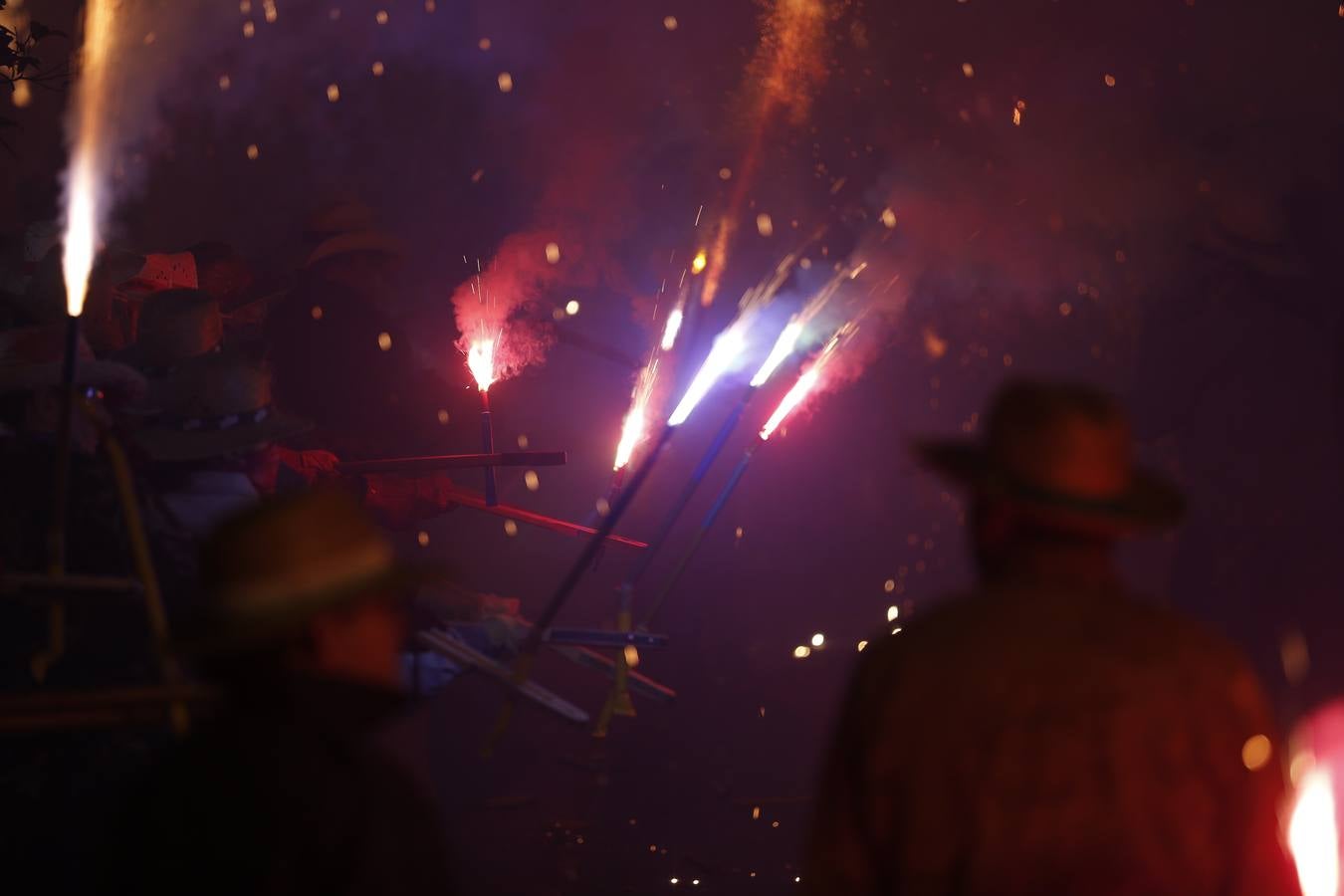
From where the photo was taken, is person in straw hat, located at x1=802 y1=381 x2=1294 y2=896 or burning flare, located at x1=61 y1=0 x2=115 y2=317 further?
burning flare, located at x1=61 y1=0 x2=115 y2=317

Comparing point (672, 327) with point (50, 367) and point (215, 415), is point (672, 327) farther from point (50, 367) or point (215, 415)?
point (50, 367)

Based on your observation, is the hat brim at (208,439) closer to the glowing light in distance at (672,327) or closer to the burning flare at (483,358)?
the burning flare at (483,358)

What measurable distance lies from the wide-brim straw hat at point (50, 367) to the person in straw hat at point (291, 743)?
533 centimetres

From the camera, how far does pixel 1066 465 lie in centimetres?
249

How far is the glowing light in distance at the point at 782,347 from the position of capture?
8.83 meters

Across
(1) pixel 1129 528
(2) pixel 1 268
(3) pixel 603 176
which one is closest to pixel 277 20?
(3) pixel 603 176

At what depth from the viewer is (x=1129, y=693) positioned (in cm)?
235

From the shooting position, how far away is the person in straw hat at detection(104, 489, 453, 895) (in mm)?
2041

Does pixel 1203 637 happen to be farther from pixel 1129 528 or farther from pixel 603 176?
pixel 603 176

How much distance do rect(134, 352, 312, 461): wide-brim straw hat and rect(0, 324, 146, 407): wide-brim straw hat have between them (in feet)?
1.24

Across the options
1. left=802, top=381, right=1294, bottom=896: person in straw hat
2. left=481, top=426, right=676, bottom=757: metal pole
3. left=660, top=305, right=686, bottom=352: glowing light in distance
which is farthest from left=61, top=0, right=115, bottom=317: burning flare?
left=660, top=305, right=686, bottom=352: glowing light in distance

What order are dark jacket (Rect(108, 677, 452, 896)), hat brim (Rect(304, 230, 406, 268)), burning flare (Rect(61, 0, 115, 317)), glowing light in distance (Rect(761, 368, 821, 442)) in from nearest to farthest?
dark jacket (Rect(108, 677, 452, 896)) → burning flare (Rect(61, 0, 115, 317)) → glowing light in distance (Rect(761, 368, 821, 442)) → hat brim (Rect(304, 230, 406, 268))

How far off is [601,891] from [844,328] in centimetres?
687

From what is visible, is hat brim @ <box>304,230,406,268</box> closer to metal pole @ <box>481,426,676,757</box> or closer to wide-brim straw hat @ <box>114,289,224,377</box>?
wide-brim straw hat @ <box>114,289,224,377</box>
